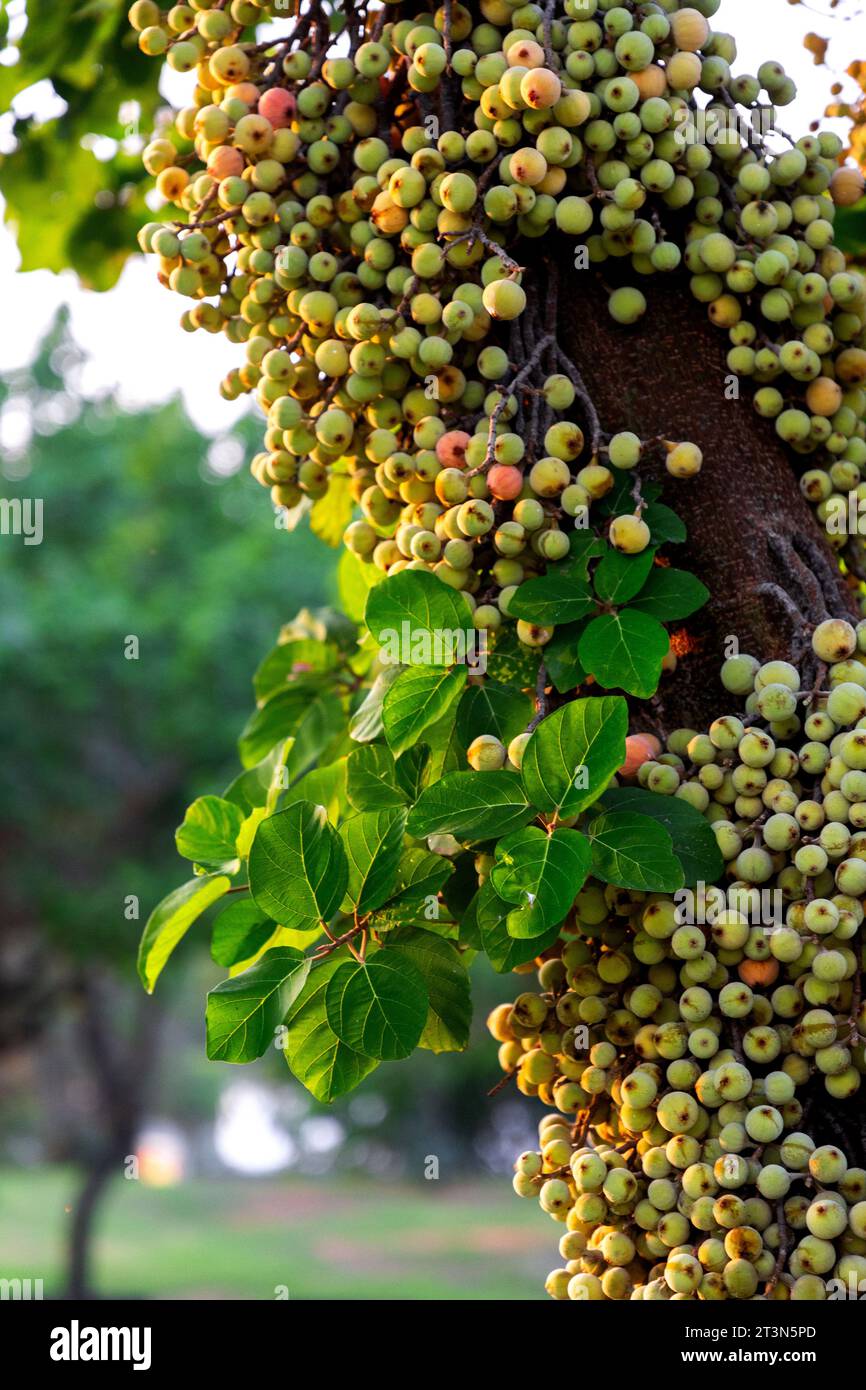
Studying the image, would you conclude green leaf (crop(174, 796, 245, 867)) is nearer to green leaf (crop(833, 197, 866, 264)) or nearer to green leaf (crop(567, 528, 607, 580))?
green leaf (crop(567, 528, 607, 580))

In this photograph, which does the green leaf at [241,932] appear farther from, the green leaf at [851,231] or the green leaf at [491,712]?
the green leaf at [851,231]

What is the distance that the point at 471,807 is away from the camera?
100 centimetres

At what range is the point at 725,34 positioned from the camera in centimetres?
116

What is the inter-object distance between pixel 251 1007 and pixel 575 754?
1.05 ft

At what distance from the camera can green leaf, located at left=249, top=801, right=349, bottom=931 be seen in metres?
1.02

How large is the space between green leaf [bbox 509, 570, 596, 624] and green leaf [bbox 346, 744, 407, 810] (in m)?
0.17

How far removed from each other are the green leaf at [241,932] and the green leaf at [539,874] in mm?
230

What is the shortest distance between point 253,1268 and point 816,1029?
43.5 ft

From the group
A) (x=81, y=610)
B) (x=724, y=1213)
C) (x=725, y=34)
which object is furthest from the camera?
(x=81, y=610)

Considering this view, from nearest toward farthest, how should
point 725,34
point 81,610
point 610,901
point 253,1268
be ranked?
1. point 610,901
2. point 725,34
3. point 81,610
4. point 253,1268

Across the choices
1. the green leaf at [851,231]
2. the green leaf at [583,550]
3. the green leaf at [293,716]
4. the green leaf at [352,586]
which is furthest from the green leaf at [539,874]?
the green leaf at [851,231]

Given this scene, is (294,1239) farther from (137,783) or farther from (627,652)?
(627,652)
